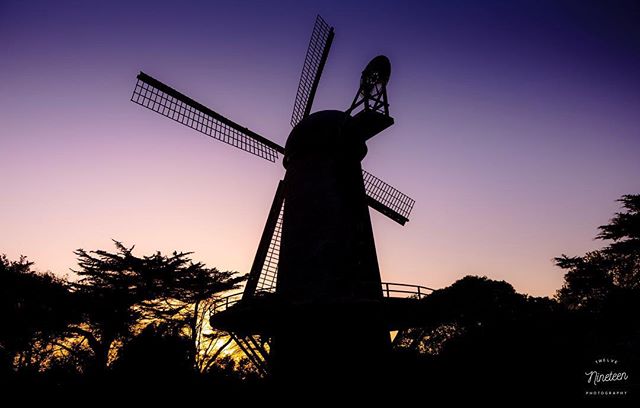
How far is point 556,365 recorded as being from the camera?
31.1ft

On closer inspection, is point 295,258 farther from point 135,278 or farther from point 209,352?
point 209,352

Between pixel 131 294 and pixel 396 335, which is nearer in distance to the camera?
pixel 396 335

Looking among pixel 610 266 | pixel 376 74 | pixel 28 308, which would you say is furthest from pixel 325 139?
pixel 610 266

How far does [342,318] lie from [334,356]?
0.89 meters

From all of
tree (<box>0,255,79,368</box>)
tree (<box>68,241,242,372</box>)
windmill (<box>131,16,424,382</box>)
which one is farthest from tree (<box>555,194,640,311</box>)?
tree (<box>0,255,79,368</box>)

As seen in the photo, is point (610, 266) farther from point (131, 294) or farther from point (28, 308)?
point (28, 308)

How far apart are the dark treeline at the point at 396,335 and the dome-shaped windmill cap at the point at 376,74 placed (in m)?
7.17

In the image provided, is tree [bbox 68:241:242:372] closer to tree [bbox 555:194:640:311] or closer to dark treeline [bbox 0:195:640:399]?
dark treeline [bbox 0:195:640:399]

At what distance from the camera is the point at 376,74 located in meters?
10.9

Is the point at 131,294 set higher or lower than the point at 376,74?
lower

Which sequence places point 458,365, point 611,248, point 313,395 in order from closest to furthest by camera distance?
1. point 313,395
2. point 458,365
3. point 611,248

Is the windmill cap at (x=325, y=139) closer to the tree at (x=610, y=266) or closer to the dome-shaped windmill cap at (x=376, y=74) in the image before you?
the dome-shaped windmill cap at (x=376, y=74)

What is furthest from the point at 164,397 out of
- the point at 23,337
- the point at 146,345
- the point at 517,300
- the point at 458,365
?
the point at 517,300

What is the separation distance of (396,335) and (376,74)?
844 centimetres
